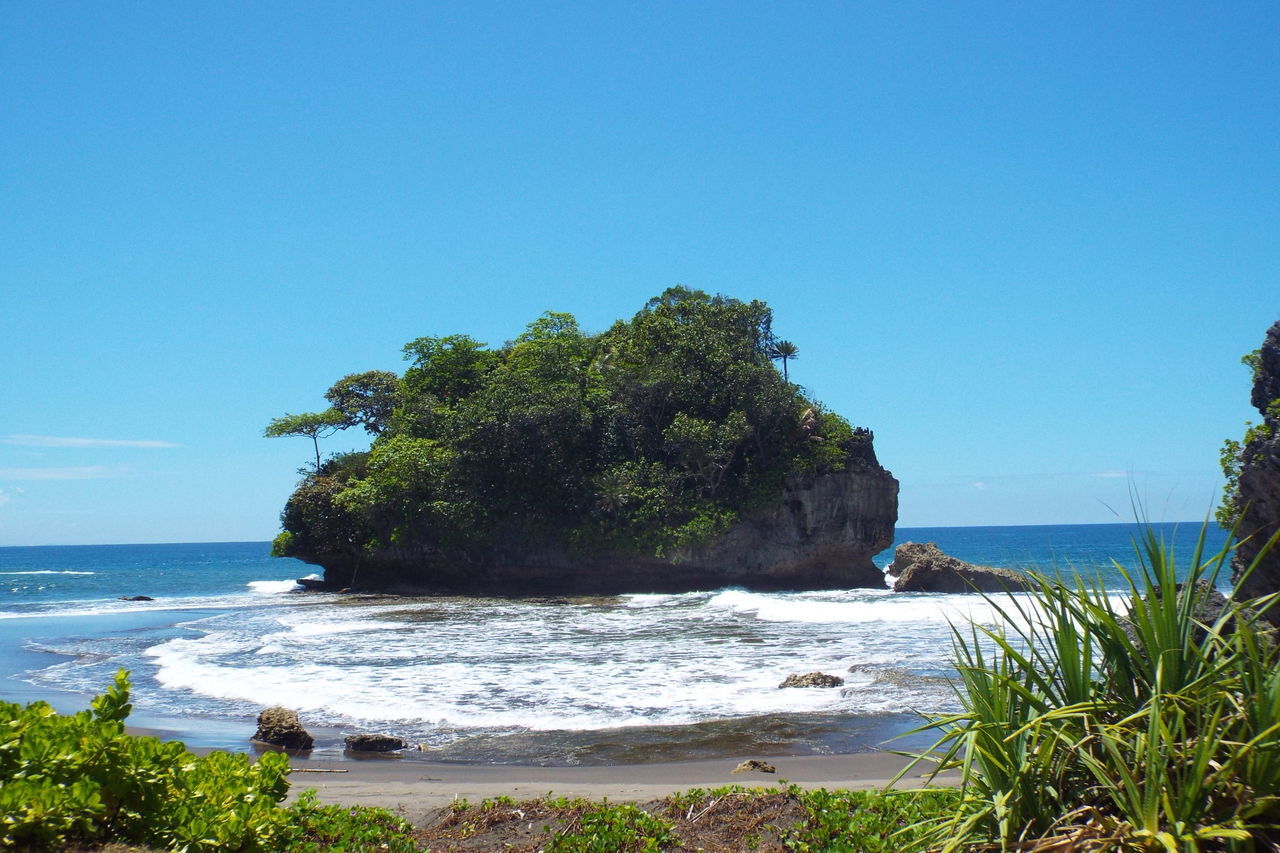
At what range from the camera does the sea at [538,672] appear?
10.0m

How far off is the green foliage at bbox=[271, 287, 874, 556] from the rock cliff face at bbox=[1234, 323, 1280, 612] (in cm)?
2268

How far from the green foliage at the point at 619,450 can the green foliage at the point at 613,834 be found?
→ 25.7 m

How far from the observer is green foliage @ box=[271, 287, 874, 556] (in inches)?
1265

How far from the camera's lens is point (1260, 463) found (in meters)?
8.40

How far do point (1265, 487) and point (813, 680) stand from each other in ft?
20.2

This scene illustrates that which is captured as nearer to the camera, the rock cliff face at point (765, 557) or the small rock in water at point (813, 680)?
the small rock in water at point (813, 680)

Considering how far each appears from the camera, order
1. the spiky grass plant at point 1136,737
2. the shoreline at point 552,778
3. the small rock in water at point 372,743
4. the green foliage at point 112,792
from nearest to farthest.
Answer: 1. the spiky grass plant at point 1136,737
2. the green foliage at point 112,792
3. the shoreline at point 552,778
4. the small rock in water at point 372,743

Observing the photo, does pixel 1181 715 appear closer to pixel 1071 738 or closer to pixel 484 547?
pixel 1071 738

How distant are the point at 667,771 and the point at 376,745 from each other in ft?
10.4

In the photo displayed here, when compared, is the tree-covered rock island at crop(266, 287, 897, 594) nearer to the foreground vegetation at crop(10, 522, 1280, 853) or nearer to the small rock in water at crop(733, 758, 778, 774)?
the small rock in water at crop(733, 758, 778, 774)

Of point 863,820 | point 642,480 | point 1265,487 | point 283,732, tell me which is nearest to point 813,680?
point 1265,487

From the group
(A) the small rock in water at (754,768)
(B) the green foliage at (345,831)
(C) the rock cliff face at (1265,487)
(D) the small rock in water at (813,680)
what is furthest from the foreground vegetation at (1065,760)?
(D) the small rock in water at (813,680)

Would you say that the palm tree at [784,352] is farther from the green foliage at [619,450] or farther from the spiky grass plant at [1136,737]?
the spiky grass plant at [1136,737]

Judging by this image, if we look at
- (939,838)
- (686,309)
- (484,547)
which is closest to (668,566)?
(484,547)
